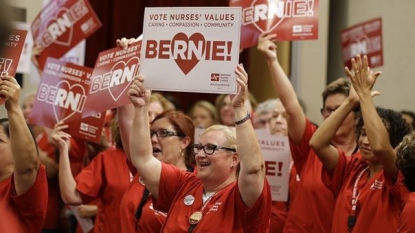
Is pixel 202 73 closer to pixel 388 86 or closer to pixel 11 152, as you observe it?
pixel 11 152

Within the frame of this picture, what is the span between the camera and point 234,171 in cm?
346

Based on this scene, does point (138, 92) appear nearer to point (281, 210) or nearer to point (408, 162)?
point (408, 162)

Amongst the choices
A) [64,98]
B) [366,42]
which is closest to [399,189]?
[366,42]

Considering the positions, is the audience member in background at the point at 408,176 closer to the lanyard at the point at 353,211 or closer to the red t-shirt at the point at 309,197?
the lanyard at the point at 353,211

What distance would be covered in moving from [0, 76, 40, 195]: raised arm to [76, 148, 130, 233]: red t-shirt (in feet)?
4.79

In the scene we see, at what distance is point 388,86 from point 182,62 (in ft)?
11.1

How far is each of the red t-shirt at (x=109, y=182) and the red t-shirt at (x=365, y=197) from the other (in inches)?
53.6

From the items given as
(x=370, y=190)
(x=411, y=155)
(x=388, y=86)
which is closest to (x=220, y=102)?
(x=388, y=86)

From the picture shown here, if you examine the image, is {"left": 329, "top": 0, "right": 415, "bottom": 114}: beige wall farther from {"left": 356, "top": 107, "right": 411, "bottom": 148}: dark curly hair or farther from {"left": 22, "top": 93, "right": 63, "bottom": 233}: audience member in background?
{"left": 22, "top": 93, "right": 63, "bottom": 233}: audience member in background

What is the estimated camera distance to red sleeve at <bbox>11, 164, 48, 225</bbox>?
3.26 metres

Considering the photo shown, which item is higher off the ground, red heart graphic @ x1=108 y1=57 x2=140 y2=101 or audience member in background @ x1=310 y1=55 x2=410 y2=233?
red heart graphic @ x1=108 y1=57 x2=140 y2=101

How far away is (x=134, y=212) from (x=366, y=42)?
226 cm

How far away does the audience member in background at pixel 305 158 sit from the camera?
4.07 m

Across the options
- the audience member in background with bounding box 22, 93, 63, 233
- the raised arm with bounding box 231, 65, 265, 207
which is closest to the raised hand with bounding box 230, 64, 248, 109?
the raised arm with bounding box 231, 65, 265, 207
